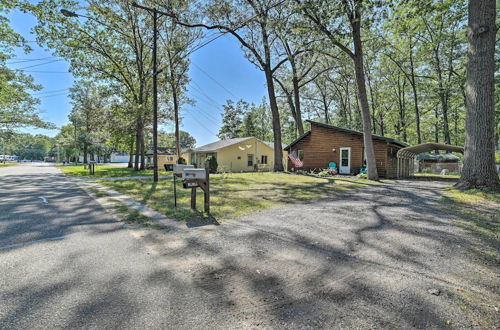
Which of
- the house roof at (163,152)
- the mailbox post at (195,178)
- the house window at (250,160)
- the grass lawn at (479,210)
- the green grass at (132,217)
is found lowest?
the green grass at (132,217)

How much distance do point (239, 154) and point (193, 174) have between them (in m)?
22.7

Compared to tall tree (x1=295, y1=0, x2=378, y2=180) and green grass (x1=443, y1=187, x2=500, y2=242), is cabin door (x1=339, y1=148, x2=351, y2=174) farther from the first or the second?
green grass (x1=443, y1=187, x2=500, y2=242)

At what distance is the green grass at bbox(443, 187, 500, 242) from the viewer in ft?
13.5

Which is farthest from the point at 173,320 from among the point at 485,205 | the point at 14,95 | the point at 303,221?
the point at 14,95

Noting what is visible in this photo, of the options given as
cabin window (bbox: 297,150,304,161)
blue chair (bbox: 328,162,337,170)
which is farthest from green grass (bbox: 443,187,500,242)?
cabin window (bbox: 297,150,304,161)

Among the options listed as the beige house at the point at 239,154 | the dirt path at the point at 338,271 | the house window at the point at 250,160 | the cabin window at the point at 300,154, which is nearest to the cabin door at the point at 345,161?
the cabin window at the point at 300,154

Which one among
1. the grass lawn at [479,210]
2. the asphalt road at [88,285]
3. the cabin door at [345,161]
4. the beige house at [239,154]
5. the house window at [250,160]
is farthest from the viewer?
the house window at [250,160]

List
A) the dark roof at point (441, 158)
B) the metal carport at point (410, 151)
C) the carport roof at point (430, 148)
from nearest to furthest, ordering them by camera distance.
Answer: the carport roof at point (430, 148), the metal carport at point (410, 151), the dark roof at point (441, 158)

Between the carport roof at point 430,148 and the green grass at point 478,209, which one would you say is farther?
the carport roof at point 430,148

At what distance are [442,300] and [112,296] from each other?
3.04 metres

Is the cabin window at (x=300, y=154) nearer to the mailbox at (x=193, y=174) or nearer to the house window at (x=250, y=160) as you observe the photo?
the house window at (x=250, y=160)

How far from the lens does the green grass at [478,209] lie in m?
4.11

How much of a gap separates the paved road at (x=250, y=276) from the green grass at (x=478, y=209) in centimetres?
29

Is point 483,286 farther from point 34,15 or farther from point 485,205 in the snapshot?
point 34,15
